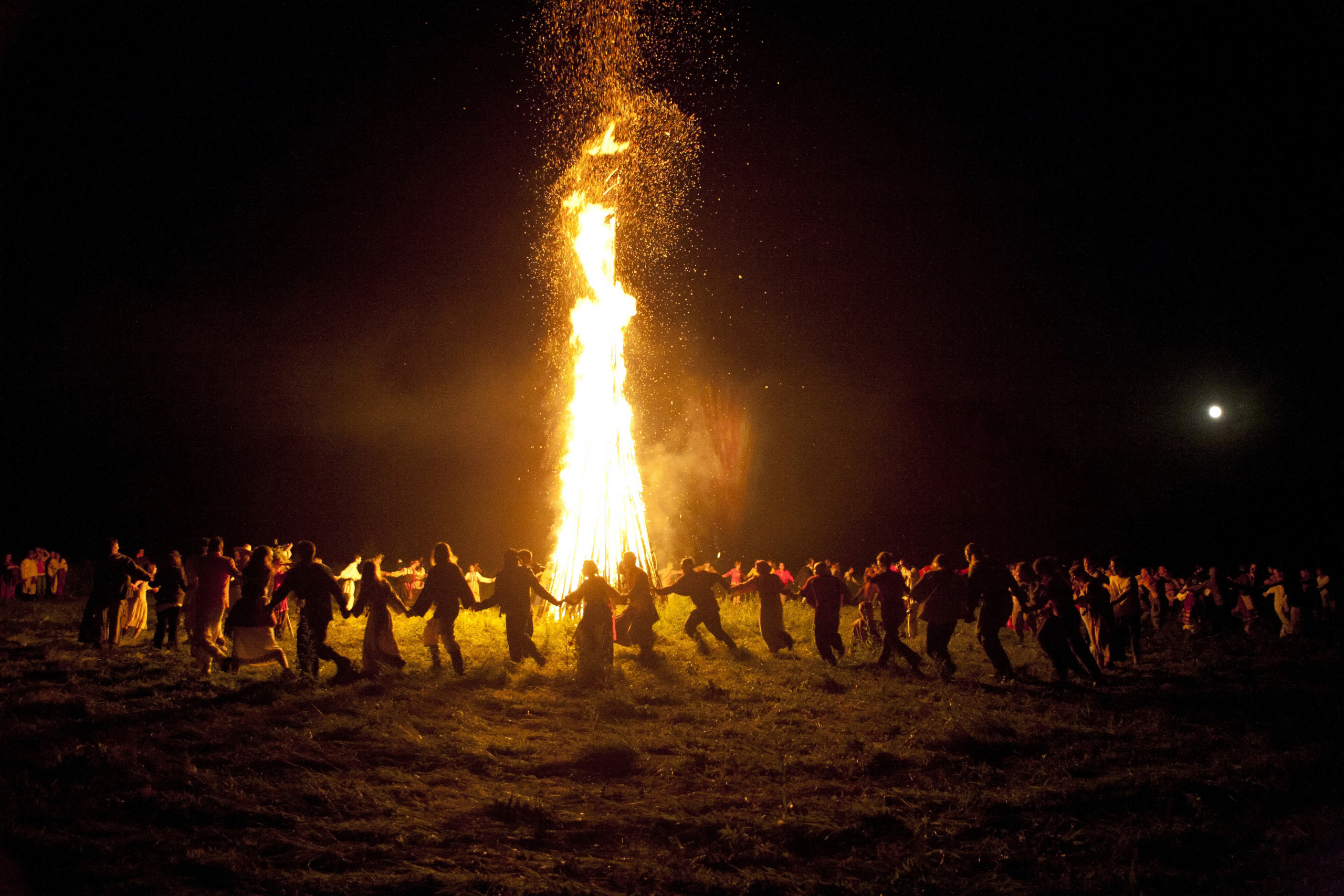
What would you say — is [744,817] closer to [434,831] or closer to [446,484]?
[434,831]

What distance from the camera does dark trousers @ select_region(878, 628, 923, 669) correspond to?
10.6 metres

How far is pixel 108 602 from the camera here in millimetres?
10867

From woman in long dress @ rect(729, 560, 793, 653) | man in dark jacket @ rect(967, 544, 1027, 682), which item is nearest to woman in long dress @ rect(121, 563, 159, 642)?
woman in long dress @ rect(729, 560, 793, 653)

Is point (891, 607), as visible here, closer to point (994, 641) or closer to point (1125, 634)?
point (994, 641)

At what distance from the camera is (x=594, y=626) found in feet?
34.3

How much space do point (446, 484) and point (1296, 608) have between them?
42871mm

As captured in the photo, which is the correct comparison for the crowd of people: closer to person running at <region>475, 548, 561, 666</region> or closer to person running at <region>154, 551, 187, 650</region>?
person running at <region>154, 551, 187, 650</region>

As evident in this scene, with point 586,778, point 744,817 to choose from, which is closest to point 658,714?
point 586,778

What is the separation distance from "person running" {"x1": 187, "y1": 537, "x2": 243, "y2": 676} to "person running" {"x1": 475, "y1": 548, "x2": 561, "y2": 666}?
9.69 feet

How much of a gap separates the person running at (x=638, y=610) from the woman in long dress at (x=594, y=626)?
933mm

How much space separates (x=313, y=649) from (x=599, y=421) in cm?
826

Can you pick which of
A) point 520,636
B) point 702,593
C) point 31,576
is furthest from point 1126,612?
point 31,576

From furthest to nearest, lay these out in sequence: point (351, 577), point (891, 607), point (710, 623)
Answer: point (351, 577) → point (710, 623) → point (891, 607)

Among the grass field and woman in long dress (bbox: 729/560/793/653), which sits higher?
woman in long dress (bbox: 729/560/793/653)
